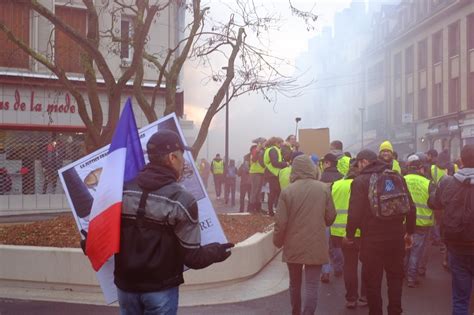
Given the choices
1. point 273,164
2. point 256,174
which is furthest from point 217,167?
point 273,164

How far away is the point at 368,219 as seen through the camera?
491 centimetres

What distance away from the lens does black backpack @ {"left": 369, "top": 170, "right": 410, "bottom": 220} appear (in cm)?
479

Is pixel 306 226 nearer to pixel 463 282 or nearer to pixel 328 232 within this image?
pixel 463 282

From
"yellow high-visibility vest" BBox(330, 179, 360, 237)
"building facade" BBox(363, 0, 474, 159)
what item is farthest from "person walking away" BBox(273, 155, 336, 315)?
"building facade" BBox(363, 0, 474, 159)

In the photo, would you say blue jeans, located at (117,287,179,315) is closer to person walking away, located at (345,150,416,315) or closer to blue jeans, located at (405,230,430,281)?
person walking away, located at (345,150,416,315)

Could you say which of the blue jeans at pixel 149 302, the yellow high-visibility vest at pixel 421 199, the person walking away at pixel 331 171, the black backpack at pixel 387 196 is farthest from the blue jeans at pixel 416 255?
the blue jeans at pixel 149 302

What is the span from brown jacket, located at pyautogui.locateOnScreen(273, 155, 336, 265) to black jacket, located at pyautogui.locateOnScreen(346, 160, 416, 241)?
0.69 feet

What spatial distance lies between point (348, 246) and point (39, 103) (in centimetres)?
1348

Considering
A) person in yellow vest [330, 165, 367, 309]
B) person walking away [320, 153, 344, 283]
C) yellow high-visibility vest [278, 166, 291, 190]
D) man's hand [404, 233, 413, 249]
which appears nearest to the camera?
man's hand [404, 233, 413, 249]

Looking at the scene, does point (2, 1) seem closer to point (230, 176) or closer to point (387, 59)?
point (230, 176)

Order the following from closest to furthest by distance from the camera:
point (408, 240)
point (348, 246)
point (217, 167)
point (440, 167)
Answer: point (408, 240), point (348, 246), point (440, 167), point (217, 167)

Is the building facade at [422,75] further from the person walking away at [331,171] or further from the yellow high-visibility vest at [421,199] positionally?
the person walking away at [331,171]

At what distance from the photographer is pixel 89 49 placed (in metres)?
8.26

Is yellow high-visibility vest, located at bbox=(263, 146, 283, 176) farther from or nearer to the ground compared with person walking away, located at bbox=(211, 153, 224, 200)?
farther from the ground
